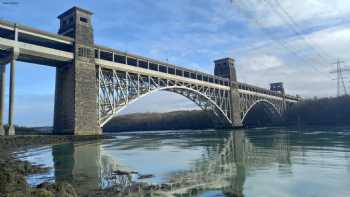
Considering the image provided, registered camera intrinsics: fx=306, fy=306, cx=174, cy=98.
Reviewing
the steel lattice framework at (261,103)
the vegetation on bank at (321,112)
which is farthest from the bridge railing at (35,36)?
the vegetation on bank at (321,112)

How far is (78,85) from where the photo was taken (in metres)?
40.9

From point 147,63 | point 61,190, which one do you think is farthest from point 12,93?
point 61,190

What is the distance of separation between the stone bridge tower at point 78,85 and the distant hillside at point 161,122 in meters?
68.4

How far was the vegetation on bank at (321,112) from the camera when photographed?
97037mm

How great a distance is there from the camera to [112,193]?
30.9ft

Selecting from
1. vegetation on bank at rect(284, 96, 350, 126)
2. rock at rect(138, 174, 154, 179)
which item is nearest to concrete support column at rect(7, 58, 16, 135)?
rock at rect(138, 174, 154, 179)

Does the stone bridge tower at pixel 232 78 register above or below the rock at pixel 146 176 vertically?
above

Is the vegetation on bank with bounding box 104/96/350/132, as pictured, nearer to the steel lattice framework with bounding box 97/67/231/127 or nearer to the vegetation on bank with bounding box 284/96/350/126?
the vegetation on bank with bounding box 284/96/350/126

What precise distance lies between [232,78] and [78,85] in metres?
54.4

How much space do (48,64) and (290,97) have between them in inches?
4357

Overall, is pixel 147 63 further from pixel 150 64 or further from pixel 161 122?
pixel 161 122

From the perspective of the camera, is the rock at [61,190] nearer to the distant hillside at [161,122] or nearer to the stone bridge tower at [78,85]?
the stone bridge tower at [78,85]

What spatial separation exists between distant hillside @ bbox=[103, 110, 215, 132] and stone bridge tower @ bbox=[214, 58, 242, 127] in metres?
22.0

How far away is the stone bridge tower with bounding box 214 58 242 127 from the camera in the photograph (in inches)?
3280
